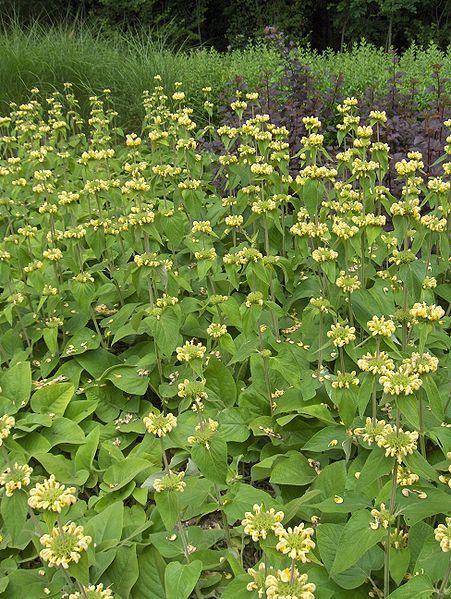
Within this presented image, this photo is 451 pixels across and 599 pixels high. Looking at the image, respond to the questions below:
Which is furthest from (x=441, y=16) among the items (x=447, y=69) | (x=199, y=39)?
(x=447, y=69)

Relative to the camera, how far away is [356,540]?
1.63 meters

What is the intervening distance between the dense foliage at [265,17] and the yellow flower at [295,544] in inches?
464

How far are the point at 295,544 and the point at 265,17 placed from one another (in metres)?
13.6

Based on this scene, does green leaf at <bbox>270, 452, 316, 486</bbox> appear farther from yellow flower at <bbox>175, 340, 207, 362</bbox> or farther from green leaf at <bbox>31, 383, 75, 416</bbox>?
green leaf at <bbox>31, 383, 75, 416</bbox>

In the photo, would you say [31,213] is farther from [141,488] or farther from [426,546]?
[426,546]

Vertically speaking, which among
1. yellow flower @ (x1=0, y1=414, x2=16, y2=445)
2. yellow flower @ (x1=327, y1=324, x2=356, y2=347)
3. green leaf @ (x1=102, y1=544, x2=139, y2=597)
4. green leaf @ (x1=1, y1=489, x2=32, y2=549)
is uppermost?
yellow flower @ (x1=327, y1=324, x2=356, y2=347)

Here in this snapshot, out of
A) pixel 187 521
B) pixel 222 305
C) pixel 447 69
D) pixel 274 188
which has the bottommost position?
pixel 187 521

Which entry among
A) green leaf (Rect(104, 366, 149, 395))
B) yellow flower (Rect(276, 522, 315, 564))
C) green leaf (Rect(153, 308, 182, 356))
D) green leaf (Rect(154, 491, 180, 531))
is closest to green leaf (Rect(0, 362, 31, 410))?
green leaf (Rect(104, 366, 149, 395))

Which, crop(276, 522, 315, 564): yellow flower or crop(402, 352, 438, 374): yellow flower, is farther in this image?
crop(402, 352, 438, 374): yellow flower

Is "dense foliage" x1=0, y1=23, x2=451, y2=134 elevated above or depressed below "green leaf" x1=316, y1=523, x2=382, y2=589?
above

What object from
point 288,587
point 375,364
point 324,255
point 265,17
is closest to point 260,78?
point 324,255

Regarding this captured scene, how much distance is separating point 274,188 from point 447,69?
306 cm

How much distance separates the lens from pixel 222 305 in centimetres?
270

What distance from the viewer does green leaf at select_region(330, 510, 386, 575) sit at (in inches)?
62.9
